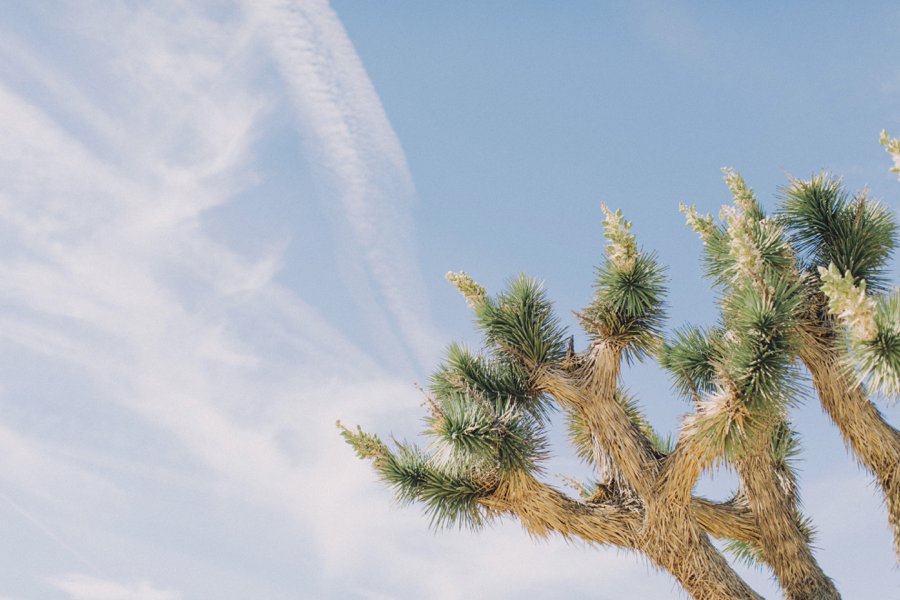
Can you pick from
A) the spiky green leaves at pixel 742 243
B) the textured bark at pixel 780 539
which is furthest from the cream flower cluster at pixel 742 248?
the textured bark at pixel 780 539

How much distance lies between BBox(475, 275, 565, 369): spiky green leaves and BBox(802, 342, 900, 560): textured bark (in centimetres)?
230

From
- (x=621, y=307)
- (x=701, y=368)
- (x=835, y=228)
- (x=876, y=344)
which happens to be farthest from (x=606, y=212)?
(x=876, y=344)

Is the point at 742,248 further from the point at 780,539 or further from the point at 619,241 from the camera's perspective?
the point at 780,539

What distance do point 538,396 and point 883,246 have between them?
3.43 meters

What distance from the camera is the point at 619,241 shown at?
753cm

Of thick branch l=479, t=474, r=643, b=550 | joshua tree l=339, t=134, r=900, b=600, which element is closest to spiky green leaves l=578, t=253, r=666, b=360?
joshua tree l=339, t=134, r=900, b=600

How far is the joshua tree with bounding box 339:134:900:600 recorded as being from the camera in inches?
283

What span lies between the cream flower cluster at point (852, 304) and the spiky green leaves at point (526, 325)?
3.05 m

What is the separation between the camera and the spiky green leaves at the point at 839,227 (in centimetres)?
758

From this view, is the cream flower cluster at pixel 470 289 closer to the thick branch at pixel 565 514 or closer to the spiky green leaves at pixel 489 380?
the spiky green leaves at pixel 489 380

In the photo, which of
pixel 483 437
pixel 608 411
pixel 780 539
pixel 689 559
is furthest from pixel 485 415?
pixel 780 539

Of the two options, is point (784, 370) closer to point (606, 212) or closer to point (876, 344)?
point (876, 344)

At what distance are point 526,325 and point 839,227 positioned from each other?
3.01 meters

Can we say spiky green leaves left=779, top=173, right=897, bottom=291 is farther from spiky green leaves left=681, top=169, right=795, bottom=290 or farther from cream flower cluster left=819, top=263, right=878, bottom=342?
cream flower cluster left=819, top=263, right=878, bottom=342
